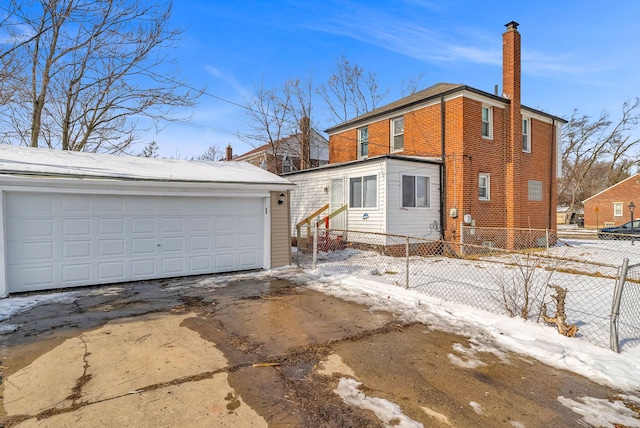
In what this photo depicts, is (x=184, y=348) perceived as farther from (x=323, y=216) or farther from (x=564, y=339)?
(x=323, y=216)


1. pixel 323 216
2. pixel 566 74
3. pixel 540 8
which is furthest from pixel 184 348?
pixel 566 74

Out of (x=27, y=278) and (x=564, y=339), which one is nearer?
(x=564, y=339)

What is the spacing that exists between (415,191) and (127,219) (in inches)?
361

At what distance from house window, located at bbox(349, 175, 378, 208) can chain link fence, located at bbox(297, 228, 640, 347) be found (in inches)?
47.7

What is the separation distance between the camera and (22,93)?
42.2ft

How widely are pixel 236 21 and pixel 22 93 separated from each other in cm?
860

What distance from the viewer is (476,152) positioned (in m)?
12.8

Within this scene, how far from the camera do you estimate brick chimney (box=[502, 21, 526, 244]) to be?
43.4ft

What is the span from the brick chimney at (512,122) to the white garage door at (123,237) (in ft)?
33.7

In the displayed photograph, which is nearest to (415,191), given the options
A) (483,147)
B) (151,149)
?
(483,147)

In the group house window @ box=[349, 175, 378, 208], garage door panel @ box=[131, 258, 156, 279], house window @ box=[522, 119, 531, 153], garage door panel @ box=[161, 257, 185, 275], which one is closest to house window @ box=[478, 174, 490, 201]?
house window @ box=[522, 119, 531, 153]

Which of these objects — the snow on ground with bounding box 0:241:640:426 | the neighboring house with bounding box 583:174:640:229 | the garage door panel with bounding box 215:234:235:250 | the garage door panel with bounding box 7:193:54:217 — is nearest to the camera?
the snow on ground with bounding box 0:241:640:426

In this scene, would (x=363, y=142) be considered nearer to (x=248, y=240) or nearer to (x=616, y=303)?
(x=248, y=240)

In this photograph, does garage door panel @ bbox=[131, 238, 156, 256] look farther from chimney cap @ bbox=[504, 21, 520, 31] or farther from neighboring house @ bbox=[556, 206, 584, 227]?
neighboring house @ bbox=[556, 206, 584, 227]
